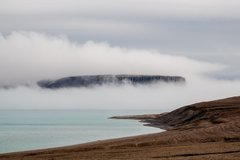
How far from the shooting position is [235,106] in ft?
423

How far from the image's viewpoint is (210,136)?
7950 cm

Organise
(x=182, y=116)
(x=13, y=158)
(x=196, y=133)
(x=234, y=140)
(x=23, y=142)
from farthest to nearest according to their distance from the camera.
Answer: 1. (x=182, y=116)
2. (x=23, y=142)
3. (x=196, y=133)
4. (x=234, y=140)
5. (x=13, y=158)

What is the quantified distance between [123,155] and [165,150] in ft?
19.0

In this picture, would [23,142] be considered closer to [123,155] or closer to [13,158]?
[13,158]

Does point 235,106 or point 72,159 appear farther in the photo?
point 235,106

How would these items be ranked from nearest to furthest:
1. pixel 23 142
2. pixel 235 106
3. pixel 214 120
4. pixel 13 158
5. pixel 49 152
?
pixel 13 158 < pixel 49 152 < pixel 23 142 < pixel 214 120 < pixel 235 106

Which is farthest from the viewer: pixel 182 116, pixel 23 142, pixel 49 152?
pixel 182 116

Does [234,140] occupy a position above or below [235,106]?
below

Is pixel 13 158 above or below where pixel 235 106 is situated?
below

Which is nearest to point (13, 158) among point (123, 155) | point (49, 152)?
point (49, 152)

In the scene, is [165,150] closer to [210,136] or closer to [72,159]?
[72,159]

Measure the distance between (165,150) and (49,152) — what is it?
14584 millimetres

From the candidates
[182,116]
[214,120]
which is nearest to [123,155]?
[214,120]

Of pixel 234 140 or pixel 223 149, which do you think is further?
pixel 234 140
